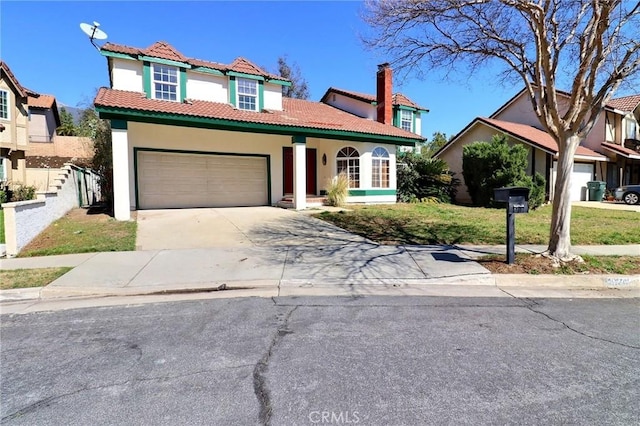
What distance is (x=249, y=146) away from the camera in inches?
687

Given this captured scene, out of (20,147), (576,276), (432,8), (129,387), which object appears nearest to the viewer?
(129,387)

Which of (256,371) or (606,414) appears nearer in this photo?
(606,414)

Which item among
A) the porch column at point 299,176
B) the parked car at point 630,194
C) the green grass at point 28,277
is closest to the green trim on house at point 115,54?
the porch column at point 299,176

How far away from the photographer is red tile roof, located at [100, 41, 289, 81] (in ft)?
48.6

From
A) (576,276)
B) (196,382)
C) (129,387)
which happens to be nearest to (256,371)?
(196,382)

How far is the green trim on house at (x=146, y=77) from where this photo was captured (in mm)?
15117

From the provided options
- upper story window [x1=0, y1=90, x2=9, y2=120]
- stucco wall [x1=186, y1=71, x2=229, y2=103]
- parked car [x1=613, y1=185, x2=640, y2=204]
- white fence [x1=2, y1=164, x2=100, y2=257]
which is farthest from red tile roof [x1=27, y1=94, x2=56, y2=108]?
parked car [x1=613, y1=185, x2=640, y2=204]

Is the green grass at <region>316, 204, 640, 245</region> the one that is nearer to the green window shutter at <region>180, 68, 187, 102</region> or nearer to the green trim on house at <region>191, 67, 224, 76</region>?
the green window shutter at <region>180, 68, 187, 102</region>

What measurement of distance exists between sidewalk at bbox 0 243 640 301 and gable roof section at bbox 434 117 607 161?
13.6 m

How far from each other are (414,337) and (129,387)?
9.26ft

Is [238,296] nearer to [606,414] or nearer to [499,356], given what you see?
[499,356]

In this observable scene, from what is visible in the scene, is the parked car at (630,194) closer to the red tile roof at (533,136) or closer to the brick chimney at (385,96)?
the red tile roof at (533,136)

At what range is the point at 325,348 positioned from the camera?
153 inches

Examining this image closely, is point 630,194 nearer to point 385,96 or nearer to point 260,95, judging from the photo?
point 385,96
